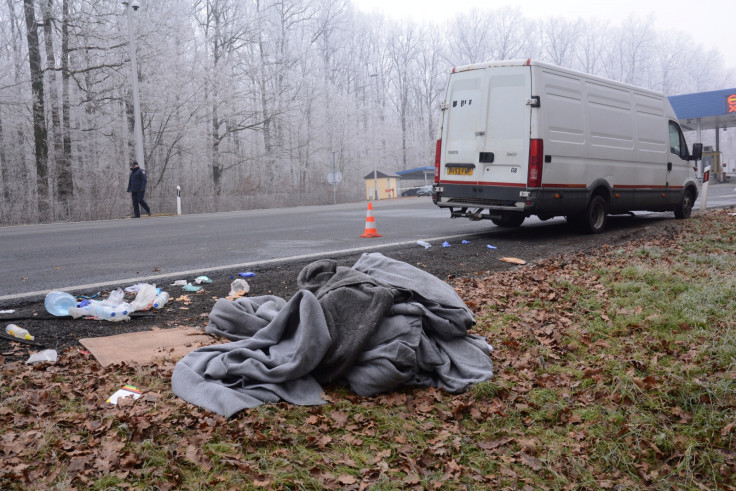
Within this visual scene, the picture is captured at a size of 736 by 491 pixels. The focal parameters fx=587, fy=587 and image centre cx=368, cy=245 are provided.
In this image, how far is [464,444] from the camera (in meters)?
3.12

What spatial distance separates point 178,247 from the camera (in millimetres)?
9875

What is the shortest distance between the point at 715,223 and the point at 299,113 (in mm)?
37188

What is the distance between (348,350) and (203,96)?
33482 millimetres

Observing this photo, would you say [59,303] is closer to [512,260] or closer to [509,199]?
[512,260]

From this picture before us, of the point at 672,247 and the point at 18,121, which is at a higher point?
the point at 18,121

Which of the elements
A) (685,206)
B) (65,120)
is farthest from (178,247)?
(65,120)

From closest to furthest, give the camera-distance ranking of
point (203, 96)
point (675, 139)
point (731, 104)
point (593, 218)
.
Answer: point (593, 218)
point (675, 139)
point (203, 96)
point (731, 104)

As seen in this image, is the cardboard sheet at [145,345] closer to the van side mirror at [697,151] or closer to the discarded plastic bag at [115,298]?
the discarded plastic bag at [115,298]

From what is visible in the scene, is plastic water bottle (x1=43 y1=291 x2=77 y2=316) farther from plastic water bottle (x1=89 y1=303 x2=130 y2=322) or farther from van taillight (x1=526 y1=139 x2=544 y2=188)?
van taillight (x1=526 y1=139 x2=544 y2=188)

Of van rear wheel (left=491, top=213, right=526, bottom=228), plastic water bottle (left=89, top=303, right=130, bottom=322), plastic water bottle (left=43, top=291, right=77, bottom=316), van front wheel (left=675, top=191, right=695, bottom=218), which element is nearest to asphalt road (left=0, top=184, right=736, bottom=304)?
van rear wheel (left=491, top=213, right=526, bottom=228)

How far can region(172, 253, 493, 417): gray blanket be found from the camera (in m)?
3.45

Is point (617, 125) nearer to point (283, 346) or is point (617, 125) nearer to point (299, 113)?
point (283, 346)

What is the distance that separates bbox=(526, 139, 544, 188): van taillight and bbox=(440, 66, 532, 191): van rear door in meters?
0.09

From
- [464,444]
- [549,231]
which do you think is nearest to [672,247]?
[549,231]
